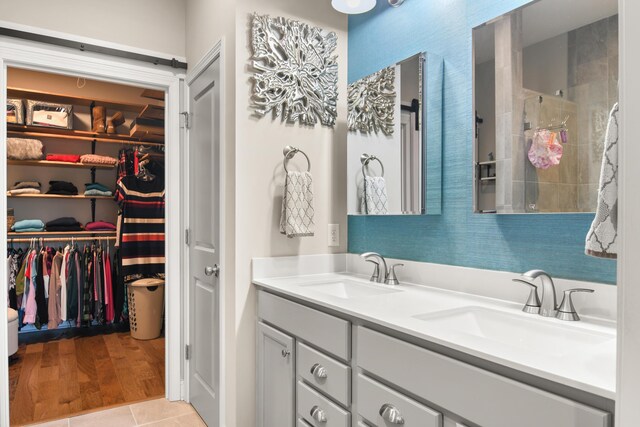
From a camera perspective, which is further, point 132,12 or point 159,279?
point 159,279

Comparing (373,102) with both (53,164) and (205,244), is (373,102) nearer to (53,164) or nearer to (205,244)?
(205,244)

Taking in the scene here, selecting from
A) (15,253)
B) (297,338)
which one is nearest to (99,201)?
(15,253)

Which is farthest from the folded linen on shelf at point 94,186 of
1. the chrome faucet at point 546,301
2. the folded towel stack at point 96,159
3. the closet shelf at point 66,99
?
the chrome faucet at point 546,301

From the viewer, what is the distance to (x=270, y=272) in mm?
2074

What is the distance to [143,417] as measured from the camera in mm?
2479

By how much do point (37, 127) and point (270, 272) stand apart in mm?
3224

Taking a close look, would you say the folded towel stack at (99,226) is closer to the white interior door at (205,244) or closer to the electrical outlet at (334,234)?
the white interior door at (205,244)

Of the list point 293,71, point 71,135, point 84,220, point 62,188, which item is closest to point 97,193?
point 62,188

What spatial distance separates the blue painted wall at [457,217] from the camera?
1353mm

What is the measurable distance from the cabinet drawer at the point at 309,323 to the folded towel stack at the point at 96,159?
9.90ft

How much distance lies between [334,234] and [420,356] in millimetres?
1233

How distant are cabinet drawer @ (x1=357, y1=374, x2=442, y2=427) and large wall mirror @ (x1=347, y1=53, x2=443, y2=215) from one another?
2.64 feet

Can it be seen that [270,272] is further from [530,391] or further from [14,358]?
[14,358]

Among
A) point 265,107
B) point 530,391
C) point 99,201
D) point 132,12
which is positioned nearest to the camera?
point 530,391
